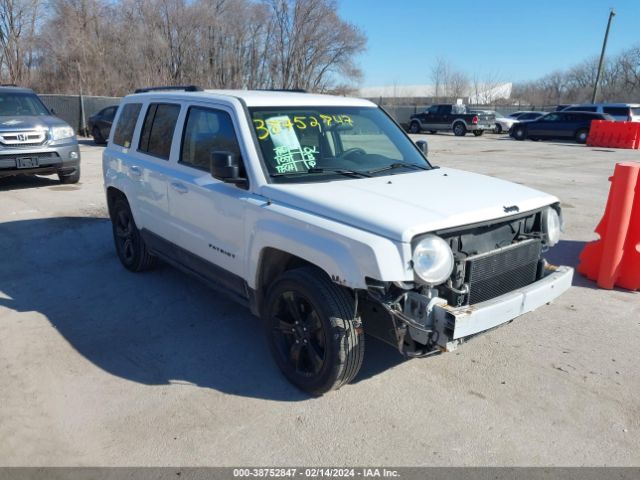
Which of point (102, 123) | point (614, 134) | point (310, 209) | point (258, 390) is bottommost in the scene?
point (258, 390)

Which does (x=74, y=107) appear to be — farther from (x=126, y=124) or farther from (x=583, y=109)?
(x=583, y=109)

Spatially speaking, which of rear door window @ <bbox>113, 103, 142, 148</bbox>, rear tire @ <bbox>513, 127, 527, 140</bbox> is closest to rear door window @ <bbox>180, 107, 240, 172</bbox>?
rear door window @ <bbox>113, 103, 142, 148</bbox>

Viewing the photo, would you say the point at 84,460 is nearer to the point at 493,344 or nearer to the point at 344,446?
the point at 344,446

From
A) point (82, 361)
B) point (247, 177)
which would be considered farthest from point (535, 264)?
point (82, 361)

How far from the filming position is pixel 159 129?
504 cm

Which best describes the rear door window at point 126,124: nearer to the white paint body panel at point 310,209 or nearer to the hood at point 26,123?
the white paint body panel at point 310,209

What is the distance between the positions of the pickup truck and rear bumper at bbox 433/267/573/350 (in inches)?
1101

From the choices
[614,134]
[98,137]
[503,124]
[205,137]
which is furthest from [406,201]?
[503,124]

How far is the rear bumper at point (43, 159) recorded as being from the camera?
9.87m

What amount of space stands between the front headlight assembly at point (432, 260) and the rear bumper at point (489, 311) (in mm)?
178

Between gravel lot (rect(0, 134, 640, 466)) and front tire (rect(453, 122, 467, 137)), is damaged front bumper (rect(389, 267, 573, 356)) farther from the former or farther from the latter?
front tire (rect(453, 122, 467, 137))

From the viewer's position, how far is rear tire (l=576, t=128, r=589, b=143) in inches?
1005

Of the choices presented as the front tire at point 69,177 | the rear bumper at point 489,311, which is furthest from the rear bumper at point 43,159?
the rear bumper at point 489,311

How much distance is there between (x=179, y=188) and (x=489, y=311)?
2.76 metres
